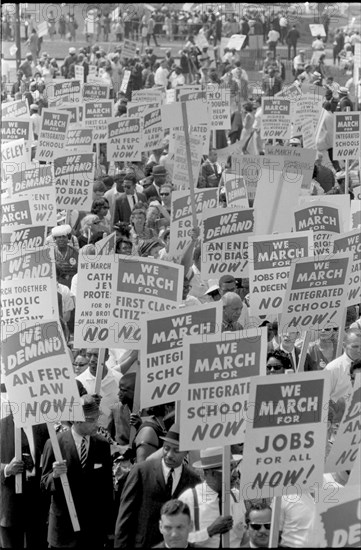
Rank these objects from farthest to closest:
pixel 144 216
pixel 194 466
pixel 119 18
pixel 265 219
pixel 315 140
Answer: pixel 119 18 < pixel 315 140 < pixel 144 216 < pixel 265 219 < pixel 194 466

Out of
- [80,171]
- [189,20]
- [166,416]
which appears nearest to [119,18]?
[189,20]

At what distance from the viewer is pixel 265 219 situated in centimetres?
1353

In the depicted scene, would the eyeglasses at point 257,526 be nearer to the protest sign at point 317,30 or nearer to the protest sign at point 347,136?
the protest sign at point 347,136

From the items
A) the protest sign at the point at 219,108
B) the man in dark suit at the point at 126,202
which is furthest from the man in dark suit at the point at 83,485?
the protest sign at the point at 219,108

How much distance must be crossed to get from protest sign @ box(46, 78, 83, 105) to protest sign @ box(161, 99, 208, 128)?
3840 millimetres

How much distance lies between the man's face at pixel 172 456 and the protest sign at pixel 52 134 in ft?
35.4

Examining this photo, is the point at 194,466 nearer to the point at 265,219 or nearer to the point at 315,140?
the point at 265,219

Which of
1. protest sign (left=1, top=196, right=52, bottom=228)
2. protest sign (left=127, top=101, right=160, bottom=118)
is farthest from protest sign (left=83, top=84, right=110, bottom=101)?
protest sign (left=1, top=196, right=52, bottom=228)

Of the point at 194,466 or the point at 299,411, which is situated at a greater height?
the point at 299,411

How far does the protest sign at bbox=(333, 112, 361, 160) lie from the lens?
59.0 ft

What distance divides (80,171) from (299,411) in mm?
8709

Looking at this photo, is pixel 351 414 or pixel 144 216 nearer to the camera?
pixel 351 414

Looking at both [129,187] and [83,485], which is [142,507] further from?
[129,187]

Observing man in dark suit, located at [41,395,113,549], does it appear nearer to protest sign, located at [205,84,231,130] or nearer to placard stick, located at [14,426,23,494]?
placard stick, located at [14,426,23,494]
